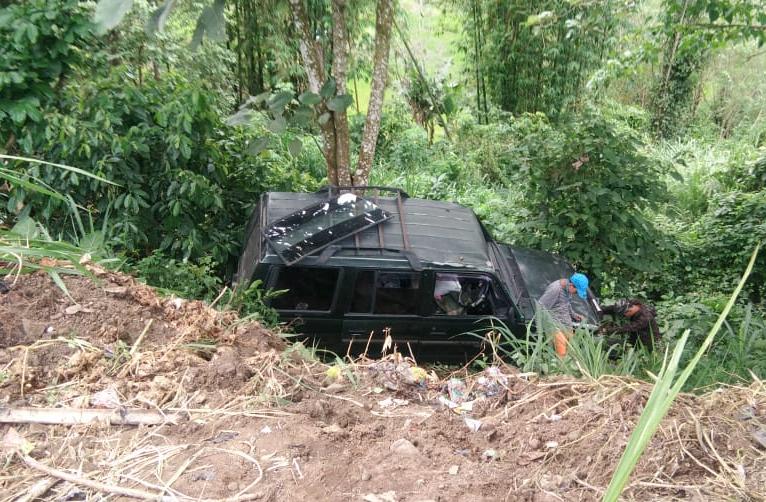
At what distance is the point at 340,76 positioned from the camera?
6039mm

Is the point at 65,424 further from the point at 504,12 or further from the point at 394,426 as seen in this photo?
the point at 504,12

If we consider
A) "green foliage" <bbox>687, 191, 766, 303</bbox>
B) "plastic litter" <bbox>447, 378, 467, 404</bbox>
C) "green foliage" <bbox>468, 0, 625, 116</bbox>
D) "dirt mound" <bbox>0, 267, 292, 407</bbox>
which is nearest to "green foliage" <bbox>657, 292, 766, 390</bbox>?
"green foliage" <bbox>687, 191, 766, 303</bbox>

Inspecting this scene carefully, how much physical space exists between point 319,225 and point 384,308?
86 cm

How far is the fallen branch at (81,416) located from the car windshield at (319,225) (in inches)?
87.7

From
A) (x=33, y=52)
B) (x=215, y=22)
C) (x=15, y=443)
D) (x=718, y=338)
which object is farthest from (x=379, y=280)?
(x=33, y=52)

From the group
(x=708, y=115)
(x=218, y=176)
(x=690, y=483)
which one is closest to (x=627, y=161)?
(x=218, y=176)

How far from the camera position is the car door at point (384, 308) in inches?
185

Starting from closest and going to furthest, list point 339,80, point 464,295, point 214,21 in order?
point 214,21 → point 464,295 → point 339,80

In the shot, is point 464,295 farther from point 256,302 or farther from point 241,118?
point 241,118

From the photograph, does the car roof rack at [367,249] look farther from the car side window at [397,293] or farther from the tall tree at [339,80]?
the tall tree at [339,80]

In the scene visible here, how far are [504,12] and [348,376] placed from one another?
1062 cm

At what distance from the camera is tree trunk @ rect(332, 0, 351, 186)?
229 inches

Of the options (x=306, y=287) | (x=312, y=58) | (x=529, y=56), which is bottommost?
(x=306, y=287)

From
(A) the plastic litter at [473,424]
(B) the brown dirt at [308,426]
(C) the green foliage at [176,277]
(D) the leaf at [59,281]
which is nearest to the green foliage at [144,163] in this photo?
(C) the green foliage at [176,277]
